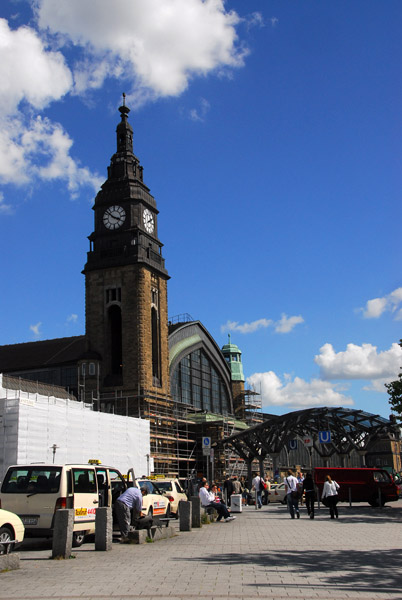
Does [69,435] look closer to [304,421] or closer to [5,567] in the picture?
[304,421]

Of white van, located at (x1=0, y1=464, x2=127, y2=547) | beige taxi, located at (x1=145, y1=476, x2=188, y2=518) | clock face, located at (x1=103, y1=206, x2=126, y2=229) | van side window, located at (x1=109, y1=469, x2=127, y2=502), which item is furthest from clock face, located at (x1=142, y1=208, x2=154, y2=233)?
white van, located at (x1=0, y1=464, x2=127, y2=547)

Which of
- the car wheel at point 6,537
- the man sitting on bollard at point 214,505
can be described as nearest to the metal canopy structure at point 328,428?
the man sitting on bollard at point 214,505

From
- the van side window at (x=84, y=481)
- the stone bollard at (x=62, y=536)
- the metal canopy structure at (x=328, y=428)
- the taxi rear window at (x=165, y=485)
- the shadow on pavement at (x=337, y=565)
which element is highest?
the metal canopy structure at (x=328, y=428)

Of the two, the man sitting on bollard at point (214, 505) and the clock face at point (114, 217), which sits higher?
the clock face at point (114, 217)

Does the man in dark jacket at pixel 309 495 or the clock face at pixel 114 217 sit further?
the clock face at pixel 114 217

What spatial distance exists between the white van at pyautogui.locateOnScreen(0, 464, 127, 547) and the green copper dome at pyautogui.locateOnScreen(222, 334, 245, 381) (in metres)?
65.0

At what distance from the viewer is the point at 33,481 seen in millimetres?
14047

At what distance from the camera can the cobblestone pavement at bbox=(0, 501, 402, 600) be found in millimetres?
8109

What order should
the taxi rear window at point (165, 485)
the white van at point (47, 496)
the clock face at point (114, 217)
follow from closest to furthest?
the white van at point (47, 496) < the taxi rear window at point (165, 485) < the clock face at point (114, 217)

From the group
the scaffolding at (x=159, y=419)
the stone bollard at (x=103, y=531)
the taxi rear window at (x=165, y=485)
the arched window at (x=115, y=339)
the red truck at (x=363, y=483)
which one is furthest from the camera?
the arched window at (x=115, y=339)

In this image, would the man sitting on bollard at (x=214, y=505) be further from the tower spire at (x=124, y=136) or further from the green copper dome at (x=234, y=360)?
the green copper dome at (x=234, y=360)

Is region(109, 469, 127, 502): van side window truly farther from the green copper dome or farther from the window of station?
the green copper dome

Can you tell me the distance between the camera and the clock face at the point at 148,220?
2263 inches

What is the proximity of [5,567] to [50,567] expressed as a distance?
858mm
